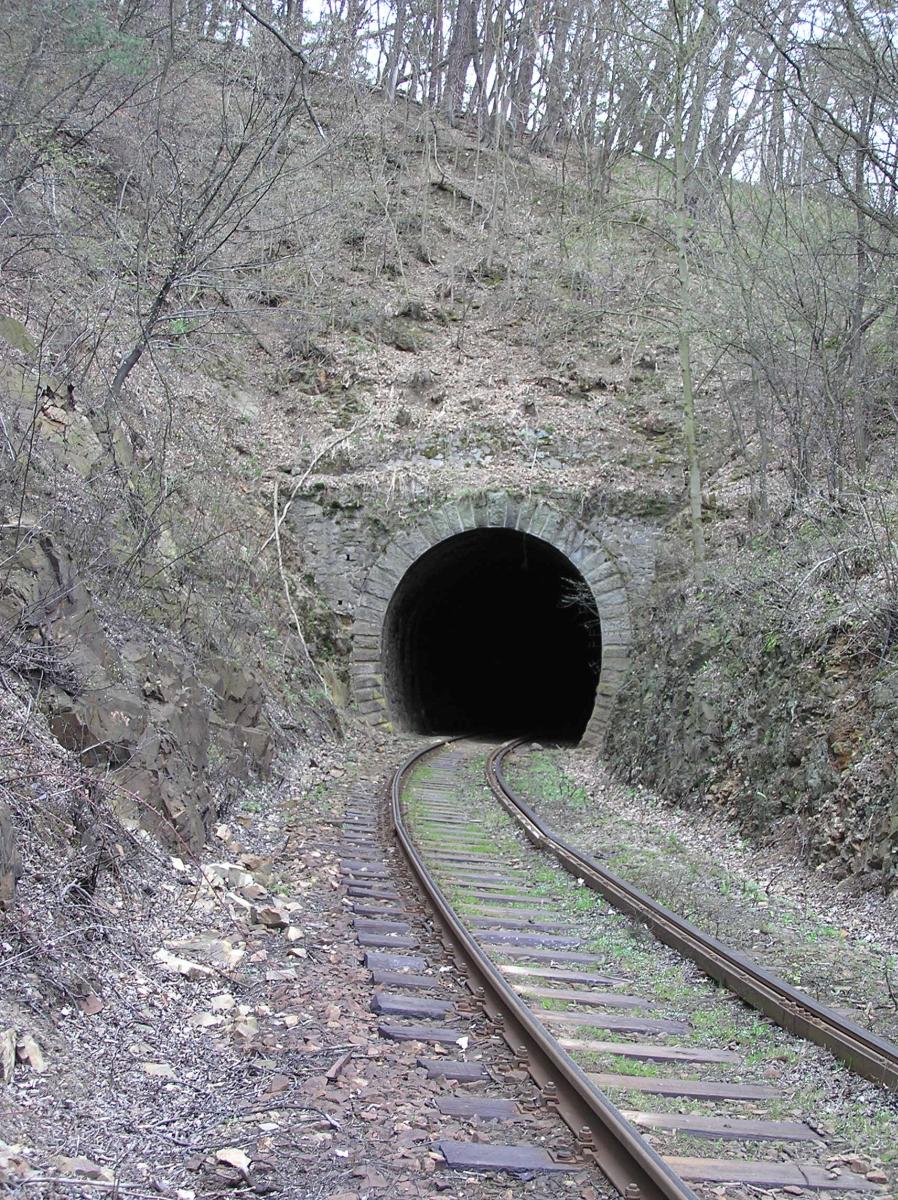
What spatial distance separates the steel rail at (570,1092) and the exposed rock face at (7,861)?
85.5 inches

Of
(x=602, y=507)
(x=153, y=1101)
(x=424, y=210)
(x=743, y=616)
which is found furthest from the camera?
(x=424, y=210)

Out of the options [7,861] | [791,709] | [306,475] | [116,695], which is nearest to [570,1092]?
[7,861]

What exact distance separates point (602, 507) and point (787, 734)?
348 inches

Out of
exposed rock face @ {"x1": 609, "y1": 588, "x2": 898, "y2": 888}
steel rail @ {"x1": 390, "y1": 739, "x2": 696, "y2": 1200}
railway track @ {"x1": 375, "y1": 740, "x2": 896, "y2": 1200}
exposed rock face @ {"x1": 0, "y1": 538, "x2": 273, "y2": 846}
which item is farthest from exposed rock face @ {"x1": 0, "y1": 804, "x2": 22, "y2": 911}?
exposed rock face @ {"x1": 609, "y1": 588, "x2": 898, "y2": 888}

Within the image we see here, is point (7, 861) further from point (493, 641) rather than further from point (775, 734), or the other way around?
point (493, 641)

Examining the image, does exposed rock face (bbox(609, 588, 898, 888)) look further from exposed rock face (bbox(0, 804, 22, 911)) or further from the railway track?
exposed rock face (bbox(0, 804, 22, 911))

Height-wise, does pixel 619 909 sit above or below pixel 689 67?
below

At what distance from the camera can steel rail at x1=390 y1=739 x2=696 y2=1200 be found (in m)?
3.02

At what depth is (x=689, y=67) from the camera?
13.3 meters

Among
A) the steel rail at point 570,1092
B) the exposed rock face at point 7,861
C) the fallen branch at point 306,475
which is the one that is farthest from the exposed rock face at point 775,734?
the fallen branch at point 306,475

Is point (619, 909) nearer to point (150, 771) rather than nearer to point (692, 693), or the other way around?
point (150, 771)

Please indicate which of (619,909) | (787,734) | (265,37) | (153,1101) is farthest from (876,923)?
(265,37)

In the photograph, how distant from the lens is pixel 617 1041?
4371mm

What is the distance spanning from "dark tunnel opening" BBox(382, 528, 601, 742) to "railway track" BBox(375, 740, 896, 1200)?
33.7 feet
